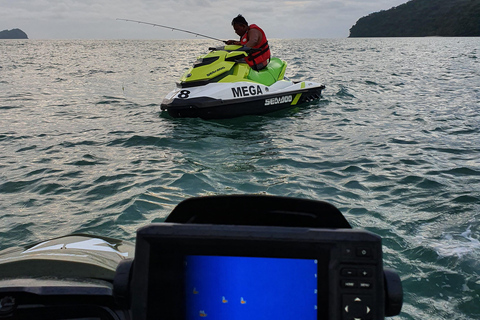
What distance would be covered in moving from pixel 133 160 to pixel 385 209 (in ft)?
12.3

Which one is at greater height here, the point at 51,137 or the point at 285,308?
the point at 285,308

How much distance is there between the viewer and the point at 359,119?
9.60 meters

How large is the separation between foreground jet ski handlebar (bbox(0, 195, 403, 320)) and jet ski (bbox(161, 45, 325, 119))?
7.18m

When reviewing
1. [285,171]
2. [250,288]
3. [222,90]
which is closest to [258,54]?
[222,90]

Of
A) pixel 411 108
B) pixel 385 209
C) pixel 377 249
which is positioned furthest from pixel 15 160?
pixel 411 108

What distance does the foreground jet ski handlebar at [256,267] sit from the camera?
1216mm

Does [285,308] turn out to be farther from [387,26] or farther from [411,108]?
[387,26]

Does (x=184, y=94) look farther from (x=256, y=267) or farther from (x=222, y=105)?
(x=256, y=267)

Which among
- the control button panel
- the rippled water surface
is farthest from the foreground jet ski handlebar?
the rippled water surface

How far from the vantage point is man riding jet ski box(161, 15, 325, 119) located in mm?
8555

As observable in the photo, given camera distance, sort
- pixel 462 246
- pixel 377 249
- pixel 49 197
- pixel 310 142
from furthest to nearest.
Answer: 1. pixel 310 142
2. pixel 49 197
3. pixel 462 246
4. pixel 377 249

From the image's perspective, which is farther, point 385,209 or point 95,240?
point 385,209

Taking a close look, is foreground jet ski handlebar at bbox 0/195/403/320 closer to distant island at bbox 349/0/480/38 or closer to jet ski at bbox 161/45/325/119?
jet ski at bbox 161/45/325/119

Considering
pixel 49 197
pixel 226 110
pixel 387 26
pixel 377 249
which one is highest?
pixel 387 26
